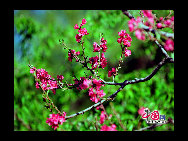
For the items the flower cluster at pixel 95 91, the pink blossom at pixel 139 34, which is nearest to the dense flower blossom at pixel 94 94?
the flower cluster at pixel 95 91

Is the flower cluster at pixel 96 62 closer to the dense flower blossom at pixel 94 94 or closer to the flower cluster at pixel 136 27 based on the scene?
the dense flower blossom at pixel 94 94

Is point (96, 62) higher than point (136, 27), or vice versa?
point (136, 27)

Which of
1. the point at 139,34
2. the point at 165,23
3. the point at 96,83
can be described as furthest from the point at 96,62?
the point at 165,23

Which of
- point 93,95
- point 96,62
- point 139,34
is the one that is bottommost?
point 93,95

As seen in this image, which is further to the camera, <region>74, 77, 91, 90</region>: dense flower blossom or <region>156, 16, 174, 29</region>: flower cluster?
<region>74, 77, 91, 90</region>: dense flower blossom

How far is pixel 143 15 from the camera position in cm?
113

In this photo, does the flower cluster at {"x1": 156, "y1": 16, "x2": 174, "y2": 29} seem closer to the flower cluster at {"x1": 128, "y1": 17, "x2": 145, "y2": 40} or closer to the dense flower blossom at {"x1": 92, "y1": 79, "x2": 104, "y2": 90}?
the flower cluster at {"x1": 128, "y1": 17, "x2": 145, "y2": 40}

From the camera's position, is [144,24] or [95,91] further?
[95,91]

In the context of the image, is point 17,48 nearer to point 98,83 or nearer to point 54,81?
point 54,81

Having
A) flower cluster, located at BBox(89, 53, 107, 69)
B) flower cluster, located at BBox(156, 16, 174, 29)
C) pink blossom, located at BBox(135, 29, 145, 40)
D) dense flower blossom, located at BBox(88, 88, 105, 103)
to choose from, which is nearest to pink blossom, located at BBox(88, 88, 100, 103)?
dense flower blossom, located at BBox(88, 88, 105, 103)

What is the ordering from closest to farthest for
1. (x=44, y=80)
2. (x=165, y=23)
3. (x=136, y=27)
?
(x=136, y=27)
(x=165, y=23)
(x=44, y=80)

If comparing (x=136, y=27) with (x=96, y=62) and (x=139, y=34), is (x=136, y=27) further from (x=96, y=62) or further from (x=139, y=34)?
(x=96, y=62)

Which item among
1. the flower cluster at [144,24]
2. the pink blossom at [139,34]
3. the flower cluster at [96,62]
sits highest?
→ the flower cluster at [144,24]

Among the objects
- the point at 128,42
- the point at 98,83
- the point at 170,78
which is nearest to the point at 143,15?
the point at 128,42
